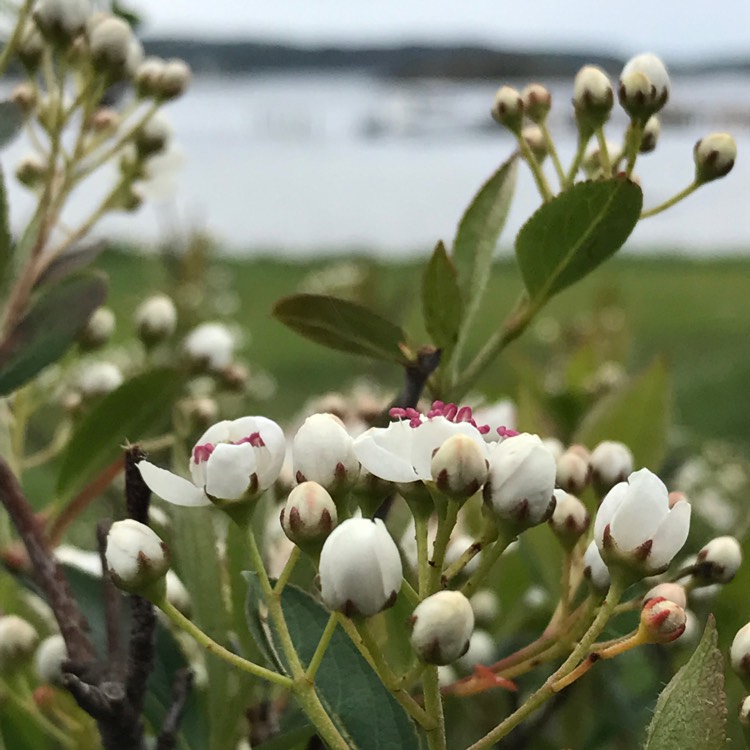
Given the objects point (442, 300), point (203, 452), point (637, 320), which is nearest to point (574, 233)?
point (442, 300)

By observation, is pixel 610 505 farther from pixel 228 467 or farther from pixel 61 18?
pixel 61 18

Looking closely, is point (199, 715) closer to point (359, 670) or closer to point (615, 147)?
point (359, 670)

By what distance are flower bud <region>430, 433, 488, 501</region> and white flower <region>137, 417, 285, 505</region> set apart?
0.05 meters

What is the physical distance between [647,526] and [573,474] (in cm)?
10

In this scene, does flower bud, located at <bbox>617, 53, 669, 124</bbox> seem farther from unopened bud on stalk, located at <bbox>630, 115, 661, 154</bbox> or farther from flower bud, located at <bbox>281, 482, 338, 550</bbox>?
flower bud, located at <bbox>281, 482, 338, 550</bbox>

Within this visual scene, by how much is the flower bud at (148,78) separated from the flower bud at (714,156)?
28cm

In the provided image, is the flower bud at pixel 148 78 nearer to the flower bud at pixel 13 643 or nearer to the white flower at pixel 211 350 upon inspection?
the white flower at pixel 211 350

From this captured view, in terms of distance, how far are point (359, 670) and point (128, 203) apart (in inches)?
14.1

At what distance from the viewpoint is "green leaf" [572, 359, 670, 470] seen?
528 millimetres

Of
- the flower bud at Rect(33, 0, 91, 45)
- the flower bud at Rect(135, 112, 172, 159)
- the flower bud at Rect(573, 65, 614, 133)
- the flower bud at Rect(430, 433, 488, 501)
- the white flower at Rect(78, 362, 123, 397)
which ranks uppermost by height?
the flower bud at Rect(33, 0, 91, 45)

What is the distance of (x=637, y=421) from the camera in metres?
0.53

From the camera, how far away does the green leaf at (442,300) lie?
0.39m

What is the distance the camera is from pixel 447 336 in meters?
0.40

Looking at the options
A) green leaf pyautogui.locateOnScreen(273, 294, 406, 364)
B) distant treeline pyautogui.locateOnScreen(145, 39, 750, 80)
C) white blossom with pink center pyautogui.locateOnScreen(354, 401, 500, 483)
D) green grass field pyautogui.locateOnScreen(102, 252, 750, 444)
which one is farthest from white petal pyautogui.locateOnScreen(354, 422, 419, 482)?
distant treeline pyautogui.locateOnScreen(145, 39, 750, 80)
